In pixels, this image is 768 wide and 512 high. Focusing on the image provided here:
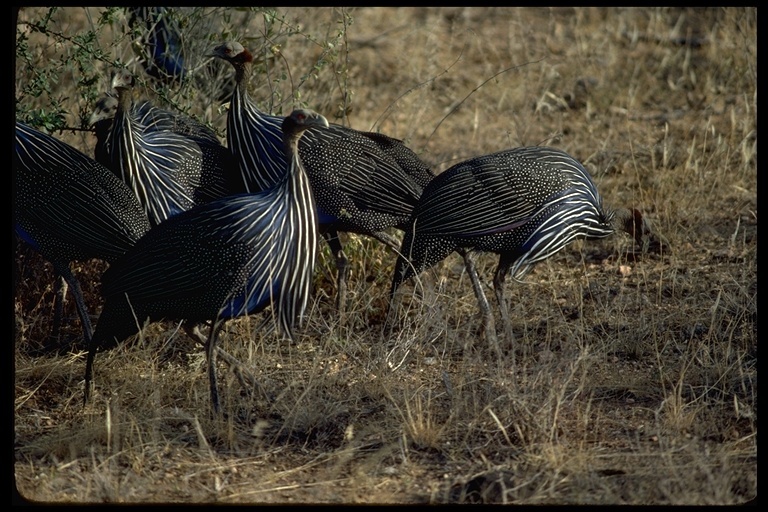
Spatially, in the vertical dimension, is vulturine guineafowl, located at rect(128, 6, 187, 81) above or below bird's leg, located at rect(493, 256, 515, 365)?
above

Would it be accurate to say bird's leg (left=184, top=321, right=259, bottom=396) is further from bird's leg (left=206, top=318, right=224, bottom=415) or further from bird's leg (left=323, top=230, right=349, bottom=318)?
bird's leg (left=323, top=230, right=349, bottom=318)

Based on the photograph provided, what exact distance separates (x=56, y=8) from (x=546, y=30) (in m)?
4.63

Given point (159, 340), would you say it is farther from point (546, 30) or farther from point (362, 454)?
point (546, 30)

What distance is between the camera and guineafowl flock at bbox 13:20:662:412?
396 centimetres

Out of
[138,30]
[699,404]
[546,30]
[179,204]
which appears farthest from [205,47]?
[546,30]

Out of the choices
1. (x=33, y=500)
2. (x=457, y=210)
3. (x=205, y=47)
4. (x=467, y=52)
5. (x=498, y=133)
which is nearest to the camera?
(x=33, y=500)

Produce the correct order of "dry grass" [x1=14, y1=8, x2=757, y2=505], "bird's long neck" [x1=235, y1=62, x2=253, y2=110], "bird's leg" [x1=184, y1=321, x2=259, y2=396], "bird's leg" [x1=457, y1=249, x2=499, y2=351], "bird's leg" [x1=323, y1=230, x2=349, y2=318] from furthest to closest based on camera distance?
1. "bird's leg" [x1=323, y1=230, x2=349, y2=318]
2. "bird's long neck" [x1=235, y1=62, x2=253, y2=110]
3. "bird's leg" [x1=457, y1=249, x2=499, y2=351]
4. "bird's leg" [x1=184, y1=321, x2=259, y2=396]
5. "dry grass" [x1=14, y1=8, x2=757, y2=505]

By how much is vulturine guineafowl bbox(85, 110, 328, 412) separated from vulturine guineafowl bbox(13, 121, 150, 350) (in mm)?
412

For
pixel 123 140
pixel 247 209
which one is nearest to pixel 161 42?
pixel 123 140

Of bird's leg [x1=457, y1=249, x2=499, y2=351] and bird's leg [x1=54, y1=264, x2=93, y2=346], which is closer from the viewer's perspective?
bird's leg [x1=54, y1=264, x2=93, y2=346]

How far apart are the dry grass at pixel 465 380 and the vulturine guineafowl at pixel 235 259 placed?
309 millimetres

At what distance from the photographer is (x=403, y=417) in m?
3.84

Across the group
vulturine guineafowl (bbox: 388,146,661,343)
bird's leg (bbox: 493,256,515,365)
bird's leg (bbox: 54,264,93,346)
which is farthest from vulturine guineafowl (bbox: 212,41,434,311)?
bird's leg (bbox: 54,264,93,346)

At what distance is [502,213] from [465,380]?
2.52 ft
